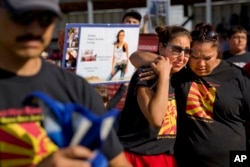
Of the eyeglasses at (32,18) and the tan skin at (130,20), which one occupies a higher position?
the eyeglasses at (32,18)

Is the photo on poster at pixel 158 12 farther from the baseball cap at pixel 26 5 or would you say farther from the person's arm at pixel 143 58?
the baseball cap at pixel 26 5

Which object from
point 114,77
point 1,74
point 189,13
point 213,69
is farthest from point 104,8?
point 1,74

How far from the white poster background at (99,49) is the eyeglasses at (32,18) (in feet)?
9.58

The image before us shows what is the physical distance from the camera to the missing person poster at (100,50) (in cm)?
470

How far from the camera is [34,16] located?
1744mm

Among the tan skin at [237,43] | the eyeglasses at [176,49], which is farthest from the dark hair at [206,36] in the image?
the tan skin at [237,43]

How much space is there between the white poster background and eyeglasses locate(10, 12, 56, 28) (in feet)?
9.58

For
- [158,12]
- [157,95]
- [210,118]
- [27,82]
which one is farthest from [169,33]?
Answer: [158,12]

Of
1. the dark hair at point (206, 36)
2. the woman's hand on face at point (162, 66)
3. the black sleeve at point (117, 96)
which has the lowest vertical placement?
the black sleeve at point (117, 96)

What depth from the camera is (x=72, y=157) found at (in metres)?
1.57

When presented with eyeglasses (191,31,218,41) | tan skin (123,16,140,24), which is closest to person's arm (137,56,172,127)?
eyeglasses (191,31,218,41)

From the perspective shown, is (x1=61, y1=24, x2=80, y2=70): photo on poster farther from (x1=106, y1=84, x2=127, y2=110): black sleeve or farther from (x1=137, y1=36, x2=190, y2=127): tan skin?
(x1=137, y1=36, x2=190, y2=127): tan skin

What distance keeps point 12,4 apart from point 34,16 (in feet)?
0.24

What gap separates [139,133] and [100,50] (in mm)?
1578
